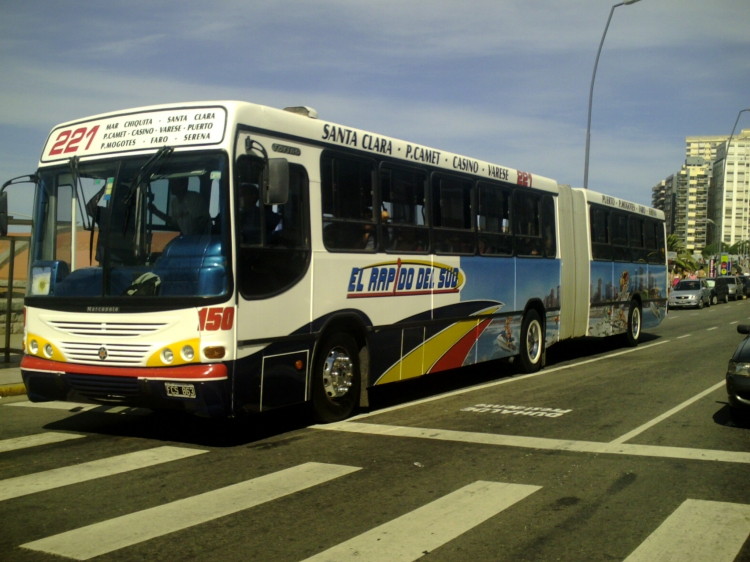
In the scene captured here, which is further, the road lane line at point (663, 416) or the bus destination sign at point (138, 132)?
the road lane line at point (663, 416)

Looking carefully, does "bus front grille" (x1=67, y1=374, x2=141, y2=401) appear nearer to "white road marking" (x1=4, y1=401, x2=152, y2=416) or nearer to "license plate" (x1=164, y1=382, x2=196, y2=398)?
"license plate" (x1=164, y1=382, x2=196, y2=398)

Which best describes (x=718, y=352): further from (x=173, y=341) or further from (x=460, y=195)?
(x=173, y=341)

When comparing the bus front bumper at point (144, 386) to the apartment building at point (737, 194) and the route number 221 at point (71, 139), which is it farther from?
the apartment building at point (737, 194)

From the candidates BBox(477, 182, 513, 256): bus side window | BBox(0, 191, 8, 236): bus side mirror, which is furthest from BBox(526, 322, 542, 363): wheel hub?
BBox(0, 191, 8, 236): bus side mirror

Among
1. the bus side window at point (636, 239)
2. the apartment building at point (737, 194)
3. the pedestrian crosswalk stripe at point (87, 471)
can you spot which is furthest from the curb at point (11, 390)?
the apartment building at point (737, 194)

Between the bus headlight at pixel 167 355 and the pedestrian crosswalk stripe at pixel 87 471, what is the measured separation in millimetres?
874

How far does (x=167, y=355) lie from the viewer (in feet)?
24.6

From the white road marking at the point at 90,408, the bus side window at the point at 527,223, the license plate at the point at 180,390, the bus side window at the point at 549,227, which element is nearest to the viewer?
the license plate at the point at 180,390

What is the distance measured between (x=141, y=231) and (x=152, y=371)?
4.42ft

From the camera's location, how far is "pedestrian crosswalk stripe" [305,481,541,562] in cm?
480

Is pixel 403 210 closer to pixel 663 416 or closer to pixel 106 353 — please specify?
pixel 663 416

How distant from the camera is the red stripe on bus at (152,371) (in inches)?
290

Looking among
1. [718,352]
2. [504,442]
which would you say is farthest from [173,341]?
[718,352]

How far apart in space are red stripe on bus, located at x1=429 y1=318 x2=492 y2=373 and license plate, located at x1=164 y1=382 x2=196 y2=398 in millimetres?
4464
